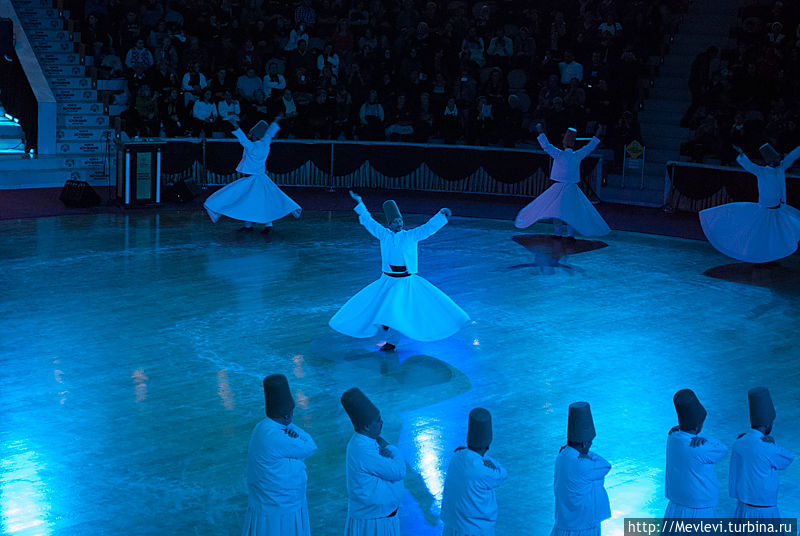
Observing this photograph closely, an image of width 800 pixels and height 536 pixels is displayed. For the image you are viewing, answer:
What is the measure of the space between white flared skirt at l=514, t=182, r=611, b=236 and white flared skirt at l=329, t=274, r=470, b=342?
6575 mm

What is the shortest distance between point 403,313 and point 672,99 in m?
15.9

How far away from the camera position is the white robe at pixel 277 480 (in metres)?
6.39

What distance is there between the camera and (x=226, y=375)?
10.6 m

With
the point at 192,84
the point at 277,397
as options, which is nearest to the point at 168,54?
the point at 192,84

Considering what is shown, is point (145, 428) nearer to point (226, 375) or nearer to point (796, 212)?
point (226, 375)

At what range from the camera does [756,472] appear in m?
6.89

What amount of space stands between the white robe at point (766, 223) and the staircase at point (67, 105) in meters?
12.1

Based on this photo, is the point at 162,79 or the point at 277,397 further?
the point at 162,79

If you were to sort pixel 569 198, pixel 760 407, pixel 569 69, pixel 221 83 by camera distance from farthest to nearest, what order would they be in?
pixel 569 69, pixel 221 83, pixel 569 198, pixel 760 407

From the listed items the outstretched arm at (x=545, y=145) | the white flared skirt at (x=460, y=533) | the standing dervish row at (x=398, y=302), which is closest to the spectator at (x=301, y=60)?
the outstretched arm at (x=545, y=145)

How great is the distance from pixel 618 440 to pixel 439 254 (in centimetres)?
771

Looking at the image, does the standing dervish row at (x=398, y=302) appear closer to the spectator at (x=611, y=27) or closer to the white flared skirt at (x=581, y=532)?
the white flared skirt at (x=581, y=532)

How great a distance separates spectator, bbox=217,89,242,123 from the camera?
892 inches

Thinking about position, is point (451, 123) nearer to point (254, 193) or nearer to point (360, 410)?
point (254, 193)
